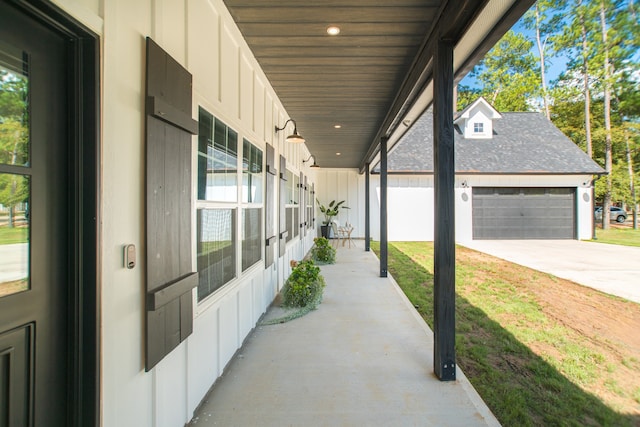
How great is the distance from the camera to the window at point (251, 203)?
10.8 ft

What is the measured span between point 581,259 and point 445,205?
8292mm

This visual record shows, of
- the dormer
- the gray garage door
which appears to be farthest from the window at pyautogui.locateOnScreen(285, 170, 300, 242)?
the dormer

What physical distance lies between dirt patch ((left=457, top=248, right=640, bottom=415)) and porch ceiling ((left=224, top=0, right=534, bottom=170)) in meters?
2.98

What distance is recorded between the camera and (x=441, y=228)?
2666 mm

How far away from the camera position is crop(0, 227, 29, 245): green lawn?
3.39 ft

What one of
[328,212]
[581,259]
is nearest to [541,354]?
[581,259]

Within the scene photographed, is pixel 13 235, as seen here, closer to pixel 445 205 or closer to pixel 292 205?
pixel 445 205

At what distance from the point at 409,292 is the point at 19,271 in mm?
5189

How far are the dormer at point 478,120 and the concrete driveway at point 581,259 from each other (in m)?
5.14

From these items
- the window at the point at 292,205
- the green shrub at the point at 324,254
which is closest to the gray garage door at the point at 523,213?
the green shrub at the point at 324,254

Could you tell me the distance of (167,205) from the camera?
5.68 feet

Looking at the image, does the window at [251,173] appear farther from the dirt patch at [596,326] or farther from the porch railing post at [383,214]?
the porch railing post at [383,214]

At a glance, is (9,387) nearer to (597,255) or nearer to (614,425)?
(614,425)

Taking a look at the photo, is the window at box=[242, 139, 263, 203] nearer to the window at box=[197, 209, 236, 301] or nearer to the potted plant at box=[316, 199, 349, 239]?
the window at box=[197, 209, 236, 301]
